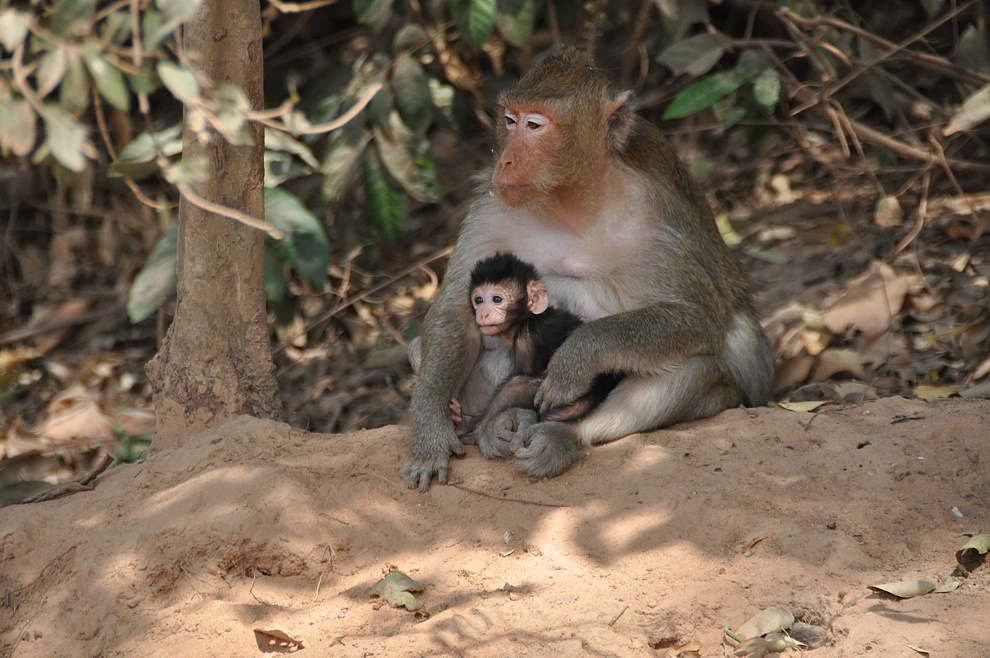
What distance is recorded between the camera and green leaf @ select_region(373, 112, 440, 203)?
6.31 metres

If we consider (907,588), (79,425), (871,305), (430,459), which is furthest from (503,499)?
(79,425)

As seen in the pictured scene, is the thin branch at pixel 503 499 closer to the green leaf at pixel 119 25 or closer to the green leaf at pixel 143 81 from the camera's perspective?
the green leaf at pixel 143 81

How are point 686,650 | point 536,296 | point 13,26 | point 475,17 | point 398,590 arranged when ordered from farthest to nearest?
point 475,17 → point 536,296 → point 398,590 → point 686,650 → point 13,26

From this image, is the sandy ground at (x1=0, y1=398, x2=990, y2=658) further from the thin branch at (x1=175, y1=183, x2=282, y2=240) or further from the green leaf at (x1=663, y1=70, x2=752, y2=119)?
the green leaf at (x1=663, y1=70, x2=752, y2=119)

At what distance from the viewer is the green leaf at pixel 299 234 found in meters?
5.45

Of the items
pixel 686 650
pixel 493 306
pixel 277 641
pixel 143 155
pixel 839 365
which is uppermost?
pixel 143 155

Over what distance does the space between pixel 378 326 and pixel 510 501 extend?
3.86 m

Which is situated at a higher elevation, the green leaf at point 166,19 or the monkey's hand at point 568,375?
the green leaf at point 166,19

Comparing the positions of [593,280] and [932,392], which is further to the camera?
[932,392]

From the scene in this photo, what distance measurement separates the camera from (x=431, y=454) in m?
4.13

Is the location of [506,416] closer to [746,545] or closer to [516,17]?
[746,545]

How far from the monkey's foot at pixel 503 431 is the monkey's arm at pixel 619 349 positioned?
0.34ft

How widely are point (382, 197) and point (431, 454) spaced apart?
8.89 feet

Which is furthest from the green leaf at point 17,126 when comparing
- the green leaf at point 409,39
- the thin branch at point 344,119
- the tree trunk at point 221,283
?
the green leaf at point 409,39
